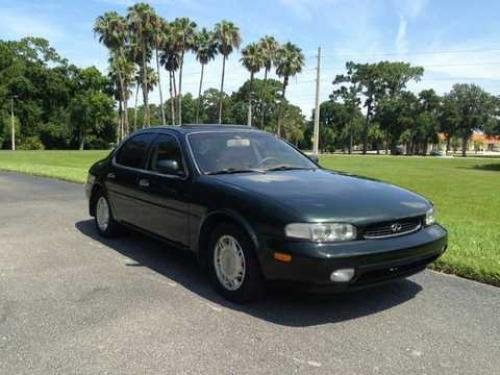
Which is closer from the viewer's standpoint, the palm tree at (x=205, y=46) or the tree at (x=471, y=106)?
the palm tree at (x=205, y=46)

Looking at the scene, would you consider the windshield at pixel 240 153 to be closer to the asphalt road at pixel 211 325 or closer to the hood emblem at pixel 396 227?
the asphalt road at pixel 211 325

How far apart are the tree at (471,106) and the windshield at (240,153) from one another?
94988mm

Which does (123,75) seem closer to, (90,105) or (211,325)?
(90,105)

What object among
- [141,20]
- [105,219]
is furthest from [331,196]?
[141,20]

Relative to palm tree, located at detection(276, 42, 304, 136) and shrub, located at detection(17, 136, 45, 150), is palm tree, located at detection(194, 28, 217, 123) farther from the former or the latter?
shrub, located at detection(17, 136, 45, 150)

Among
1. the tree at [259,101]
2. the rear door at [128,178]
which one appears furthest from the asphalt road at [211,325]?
the tree at [259,101]

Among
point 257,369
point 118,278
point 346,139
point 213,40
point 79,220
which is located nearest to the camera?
point 257,369

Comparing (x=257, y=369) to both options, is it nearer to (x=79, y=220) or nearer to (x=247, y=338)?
(x=247, y=338)

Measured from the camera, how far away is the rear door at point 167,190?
17.4 feet

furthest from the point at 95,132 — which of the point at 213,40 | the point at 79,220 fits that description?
the point at 79,220

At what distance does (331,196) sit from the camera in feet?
14.6

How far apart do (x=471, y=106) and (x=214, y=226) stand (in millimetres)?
98417

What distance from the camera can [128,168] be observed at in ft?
21.4

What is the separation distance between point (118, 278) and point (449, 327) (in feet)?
10.1
